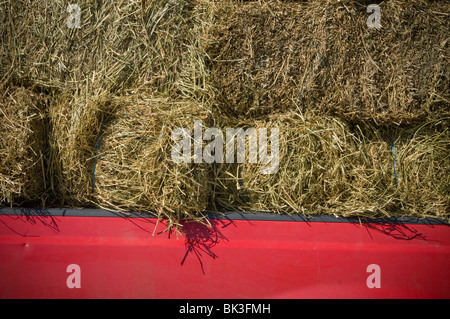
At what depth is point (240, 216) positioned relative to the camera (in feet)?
6.61

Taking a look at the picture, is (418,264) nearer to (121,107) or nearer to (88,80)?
(121,107)

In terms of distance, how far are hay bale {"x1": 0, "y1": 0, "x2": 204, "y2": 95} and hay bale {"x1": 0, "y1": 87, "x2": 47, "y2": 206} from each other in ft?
0.63

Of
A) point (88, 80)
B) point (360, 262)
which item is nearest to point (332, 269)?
point (360, 262)

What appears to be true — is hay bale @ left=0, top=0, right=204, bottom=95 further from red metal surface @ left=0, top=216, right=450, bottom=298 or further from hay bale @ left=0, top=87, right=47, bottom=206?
red metal surface @ left=0, top=216, right=450, bottom=298

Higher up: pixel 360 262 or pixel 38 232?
pixel 38 232

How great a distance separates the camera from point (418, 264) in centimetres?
202

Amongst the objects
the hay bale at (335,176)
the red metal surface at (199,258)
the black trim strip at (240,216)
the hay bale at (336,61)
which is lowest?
the red metal surface at (199,258)

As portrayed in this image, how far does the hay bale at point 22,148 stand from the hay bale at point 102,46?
0.19 meters

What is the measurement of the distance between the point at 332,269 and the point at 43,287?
1595 mm

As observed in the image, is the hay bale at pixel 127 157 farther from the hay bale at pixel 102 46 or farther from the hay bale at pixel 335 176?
the hay bale at pixel 335 176

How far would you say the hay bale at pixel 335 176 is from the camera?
2.14 meters
